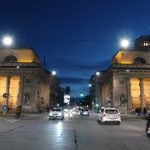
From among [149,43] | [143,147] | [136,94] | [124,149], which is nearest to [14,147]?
[124,149]

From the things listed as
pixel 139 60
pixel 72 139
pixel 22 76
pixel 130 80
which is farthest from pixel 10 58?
pixel 72 139

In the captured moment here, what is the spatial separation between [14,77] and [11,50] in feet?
26.0

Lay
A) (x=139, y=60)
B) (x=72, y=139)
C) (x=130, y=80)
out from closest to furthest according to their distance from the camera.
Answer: (x=72, y=139) < (x=130, y=80) < (x=139, y=60)

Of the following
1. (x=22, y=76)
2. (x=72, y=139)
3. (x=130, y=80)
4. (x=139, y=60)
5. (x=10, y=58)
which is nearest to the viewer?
(x=72, y=139)

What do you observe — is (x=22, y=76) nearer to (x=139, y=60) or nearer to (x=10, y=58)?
(x=10, y=58)

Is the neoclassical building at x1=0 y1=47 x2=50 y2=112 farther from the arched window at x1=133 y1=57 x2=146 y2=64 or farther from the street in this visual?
the street

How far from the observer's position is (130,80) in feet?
268

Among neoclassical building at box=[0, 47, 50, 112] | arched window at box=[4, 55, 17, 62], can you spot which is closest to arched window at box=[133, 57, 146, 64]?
neoclassical building at box=[0, 47, 50, 112]

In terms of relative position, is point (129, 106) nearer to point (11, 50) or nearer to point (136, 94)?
point (136, 94)

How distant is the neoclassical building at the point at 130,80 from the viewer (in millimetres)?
78719

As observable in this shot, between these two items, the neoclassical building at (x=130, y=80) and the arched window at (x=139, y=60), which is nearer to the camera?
the neoclassical building at (x=130, y=80)

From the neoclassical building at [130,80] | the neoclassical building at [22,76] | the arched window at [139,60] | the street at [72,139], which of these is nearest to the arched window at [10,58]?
the neoclassical building at [22,76]

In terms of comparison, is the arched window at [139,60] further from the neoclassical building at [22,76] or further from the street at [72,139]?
the street at [72,139]

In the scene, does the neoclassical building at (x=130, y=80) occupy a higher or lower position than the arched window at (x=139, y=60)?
lower
